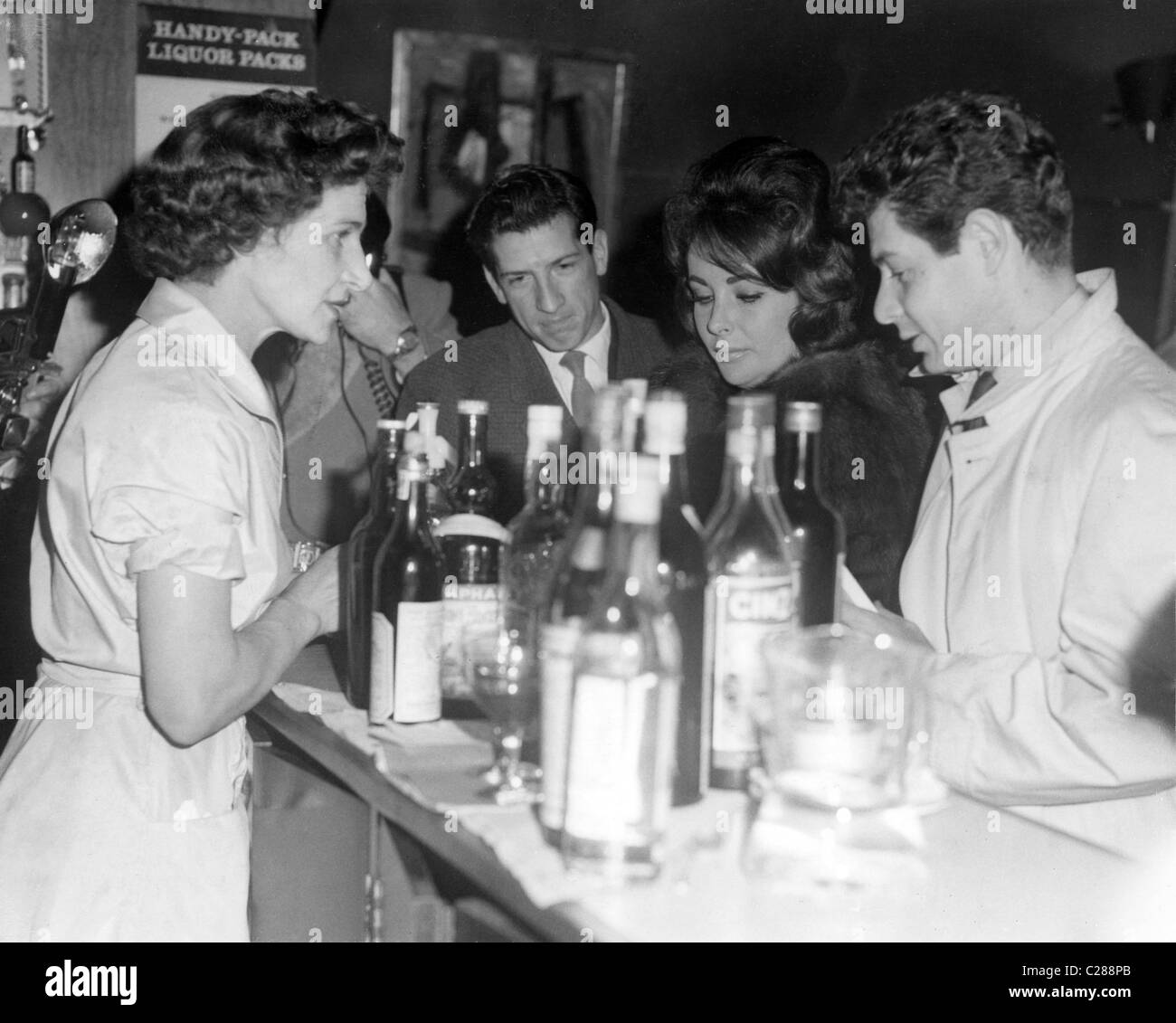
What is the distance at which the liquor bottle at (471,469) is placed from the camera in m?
1.44

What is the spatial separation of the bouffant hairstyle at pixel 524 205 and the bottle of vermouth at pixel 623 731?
1.63m

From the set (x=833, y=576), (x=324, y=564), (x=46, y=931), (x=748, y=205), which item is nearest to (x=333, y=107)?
(x=324, y=564)

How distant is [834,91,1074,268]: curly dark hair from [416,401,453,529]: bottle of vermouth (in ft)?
1.89

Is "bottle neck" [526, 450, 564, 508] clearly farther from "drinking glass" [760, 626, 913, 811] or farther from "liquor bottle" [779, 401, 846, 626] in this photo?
"drinking glass" [760, 626, 913, 811]

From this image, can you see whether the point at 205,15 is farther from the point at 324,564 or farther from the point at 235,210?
the point at 324,564

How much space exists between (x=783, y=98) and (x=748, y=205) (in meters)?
2.23

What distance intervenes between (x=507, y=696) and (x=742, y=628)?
0.77 feet

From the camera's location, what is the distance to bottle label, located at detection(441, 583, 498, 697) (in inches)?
51.7

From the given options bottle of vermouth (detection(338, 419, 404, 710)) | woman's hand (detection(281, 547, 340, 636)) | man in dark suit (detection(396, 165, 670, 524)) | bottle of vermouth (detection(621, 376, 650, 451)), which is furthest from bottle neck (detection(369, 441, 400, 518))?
man in dark suit (detection(396, 165, 670, 524))

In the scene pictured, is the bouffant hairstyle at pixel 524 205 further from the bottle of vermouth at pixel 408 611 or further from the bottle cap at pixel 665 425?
the bottle cap at pixel 665 425

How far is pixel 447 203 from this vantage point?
3.79 meters

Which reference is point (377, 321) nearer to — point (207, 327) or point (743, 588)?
point (207, 327)

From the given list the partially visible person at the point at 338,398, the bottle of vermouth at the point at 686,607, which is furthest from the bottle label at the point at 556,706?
the partially visible person at the point at 338,398

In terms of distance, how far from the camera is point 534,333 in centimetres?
256
